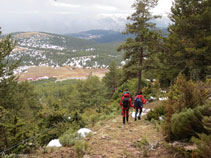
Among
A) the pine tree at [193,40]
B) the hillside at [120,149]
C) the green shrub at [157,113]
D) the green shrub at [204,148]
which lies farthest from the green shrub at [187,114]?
the pine tree at [193,40]

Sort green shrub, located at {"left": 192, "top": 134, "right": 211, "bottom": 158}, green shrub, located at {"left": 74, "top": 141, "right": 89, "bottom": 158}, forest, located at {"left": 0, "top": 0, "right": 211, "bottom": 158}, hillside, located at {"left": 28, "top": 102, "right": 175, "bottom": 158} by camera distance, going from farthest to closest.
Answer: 1. forest, located at {"left": 0, "top": 0, "right": 211, "bottom": 158}
2. green shrub, located at {"left": 74, "top": 141, "right": 89, "bottom": 158}
3. hillside, located at {"left": 28, "top": 102, "right": 175, "bottom": 158}
4. green shrub, located at {"left": 192, "top": 134, "right": 211, "bottom": 158}

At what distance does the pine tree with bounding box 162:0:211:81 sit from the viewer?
13.8 m

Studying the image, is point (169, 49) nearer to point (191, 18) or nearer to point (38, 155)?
point (191, 18)

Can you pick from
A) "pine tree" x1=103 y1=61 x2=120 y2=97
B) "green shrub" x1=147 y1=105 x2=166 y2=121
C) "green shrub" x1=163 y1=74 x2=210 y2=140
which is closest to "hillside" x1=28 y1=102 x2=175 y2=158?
"green shrub" x1=163 y1=74 x2=210 y2=140

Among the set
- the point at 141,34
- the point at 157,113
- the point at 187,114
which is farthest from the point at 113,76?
the point at 187,114

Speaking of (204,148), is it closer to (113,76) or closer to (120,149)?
(120,149)

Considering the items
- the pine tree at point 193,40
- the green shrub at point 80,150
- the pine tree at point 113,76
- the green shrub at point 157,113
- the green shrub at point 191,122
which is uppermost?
the pine tree at point 193,40

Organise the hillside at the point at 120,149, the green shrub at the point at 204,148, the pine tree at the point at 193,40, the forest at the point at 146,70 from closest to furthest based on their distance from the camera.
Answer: the green shrub at the point at 204,148
the hillside at the point at 120,149
the forest at the point at 146,70
the pine tree at the point at 193,40

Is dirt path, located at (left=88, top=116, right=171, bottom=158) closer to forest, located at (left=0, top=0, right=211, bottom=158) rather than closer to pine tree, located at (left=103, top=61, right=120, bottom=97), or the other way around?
forest, located at (left=0, top=0, right=211, bottom=158)

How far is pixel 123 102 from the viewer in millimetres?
8812

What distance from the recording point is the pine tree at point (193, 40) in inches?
545

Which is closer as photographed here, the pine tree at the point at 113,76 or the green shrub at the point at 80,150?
the green shrub at the point at 80,150

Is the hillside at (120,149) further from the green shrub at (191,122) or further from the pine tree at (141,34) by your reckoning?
the pine tree at (141,34)

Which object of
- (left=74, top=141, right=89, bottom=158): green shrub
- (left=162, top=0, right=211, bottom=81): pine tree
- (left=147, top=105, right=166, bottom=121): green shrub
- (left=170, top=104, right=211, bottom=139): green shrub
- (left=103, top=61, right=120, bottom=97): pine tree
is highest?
(left=162, top=0, right=211, bottom=81): pine tree
